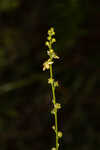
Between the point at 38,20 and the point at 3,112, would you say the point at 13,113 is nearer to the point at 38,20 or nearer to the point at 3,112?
the point at 3,112

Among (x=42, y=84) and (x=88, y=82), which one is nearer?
(x=88, y=82)

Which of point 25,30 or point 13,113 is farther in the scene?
point 25,30

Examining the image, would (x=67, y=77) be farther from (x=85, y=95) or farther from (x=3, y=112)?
(x=3, y=112)

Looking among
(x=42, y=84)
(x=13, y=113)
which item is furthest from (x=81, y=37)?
(x=13, y=113)

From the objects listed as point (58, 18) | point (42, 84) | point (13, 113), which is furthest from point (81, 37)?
point (13, 113)

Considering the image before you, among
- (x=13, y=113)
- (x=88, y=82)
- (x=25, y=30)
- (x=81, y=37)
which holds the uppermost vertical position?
(x=25, y=30)

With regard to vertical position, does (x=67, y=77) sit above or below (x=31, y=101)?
above
